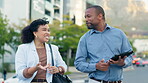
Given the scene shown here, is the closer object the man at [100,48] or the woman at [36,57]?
the man at [100,48]

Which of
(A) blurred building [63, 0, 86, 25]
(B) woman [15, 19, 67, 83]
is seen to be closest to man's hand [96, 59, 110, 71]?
(B) woman [15, 19, 67, 83]

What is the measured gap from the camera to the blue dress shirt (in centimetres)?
332

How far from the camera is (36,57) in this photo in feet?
12.4

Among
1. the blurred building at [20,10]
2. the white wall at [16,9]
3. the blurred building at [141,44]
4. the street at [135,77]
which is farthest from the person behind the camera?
the blurred building at [141,44]

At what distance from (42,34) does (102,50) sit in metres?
0.82

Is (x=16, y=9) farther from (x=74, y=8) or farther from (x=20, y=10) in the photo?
(x=74, y=8)

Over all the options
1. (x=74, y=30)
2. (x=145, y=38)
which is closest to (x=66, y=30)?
(x=74, y=30)

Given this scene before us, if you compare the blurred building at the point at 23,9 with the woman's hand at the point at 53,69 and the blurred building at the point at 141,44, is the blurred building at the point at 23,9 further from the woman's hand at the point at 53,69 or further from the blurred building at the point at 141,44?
the blurred building at the point at 141,44

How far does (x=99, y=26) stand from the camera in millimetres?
3416

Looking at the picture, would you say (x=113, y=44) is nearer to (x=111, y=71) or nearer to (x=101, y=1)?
(x=111, y=71)

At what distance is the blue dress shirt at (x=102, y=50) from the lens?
131 inches

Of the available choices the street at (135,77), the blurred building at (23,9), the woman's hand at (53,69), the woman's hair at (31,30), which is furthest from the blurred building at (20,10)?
the woman's hand at (53,69)

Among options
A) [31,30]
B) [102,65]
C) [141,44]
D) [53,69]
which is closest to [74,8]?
[31,30]

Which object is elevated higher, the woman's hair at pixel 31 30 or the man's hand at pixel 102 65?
the woman's hair at pixel 31 30
